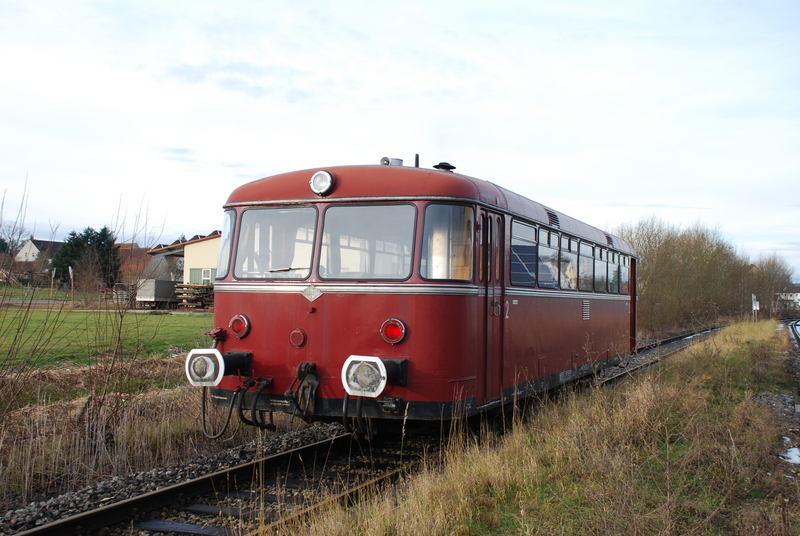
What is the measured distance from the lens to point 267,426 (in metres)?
6.55

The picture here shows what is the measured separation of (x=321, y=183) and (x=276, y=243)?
2.63 feet

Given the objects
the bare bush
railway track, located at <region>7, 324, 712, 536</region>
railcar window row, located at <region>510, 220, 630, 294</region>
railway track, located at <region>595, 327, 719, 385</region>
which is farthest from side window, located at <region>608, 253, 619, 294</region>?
the bare bush

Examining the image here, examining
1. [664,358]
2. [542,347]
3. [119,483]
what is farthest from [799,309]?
[119,483]

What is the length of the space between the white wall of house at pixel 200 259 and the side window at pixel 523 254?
3720 centimetres

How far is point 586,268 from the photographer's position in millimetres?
10695

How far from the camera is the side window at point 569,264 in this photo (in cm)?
944

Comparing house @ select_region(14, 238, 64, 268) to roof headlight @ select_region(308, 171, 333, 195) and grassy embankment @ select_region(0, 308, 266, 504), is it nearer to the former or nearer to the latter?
grassy embankment @ select_region(0, 308, 266, 504)

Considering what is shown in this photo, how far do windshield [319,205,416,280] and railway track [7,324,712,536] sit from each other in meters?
1.85

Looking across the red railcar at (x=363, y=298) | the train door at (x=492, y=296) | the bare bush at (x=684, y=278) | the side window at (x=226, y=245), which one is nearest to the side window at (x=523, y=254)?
the red railcar at (x=363, y=298)

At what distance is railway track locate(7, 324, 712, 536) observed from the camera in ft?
15.4

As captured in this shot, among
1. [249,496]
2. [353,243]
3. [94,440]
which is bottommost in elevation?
[249,496]

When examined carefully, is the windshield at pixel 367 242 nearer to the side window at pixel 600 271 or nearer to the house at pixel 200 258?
the side window at pixel 600 271

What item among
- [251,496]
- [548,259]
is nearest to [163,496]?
[251,496]

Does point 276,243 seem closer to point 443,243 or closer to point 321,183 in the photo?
point 321,183
